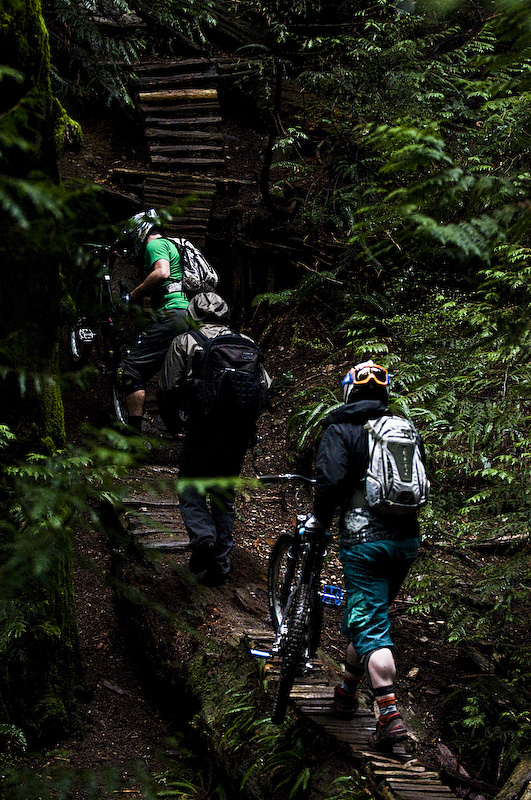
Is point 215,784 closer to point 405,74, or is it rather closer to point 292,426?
point 292,426

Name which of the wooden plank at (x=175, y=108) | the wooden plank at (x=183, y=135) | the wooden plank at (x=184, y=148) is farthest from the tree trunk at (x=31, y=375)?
the wooden plank at (x=175, y=108)

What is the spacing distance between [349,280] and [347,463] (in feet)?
21.8

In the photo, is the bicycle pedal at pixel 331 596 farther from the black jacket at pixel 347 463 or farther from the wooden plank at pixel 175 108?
the wooden plank at pixel 175 108

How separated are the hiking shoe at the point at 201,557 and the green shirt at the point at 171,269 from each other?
2.80m

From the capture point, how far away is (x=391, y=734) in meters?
3.64

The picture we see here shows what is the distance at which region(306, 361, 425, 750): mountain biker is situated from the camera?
3885 millimetres

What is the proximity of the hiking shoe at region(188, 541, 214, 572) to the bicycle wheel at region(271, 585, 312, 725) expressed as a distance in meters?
1.13

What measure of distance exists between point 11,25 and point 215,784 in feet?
15.4

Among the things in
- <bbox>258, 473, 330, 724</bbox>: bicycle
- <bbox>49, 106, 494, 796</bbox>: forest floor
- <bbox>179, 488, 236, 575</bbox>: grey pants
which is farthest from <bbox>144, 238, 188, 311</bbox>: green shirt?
<bbox>258, 473, 330, 724</bbox>: bicycle

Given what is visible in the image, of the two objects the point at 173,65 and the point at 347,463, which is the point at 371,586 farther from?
the point at 173,65

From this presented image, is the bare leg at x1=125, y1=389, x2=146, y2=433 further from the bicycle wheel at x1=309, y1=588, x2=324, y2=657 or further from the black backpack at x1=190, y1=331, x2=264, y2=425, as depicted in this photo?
the bicycle wheel at x1=309, y1=588, x2=324, y2=657

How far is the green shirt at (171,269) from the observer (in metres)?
6.93

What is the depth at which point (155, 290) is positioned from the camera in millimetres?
6926

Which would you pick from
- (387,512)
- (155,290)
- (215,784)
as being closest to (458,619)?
(387,512)
